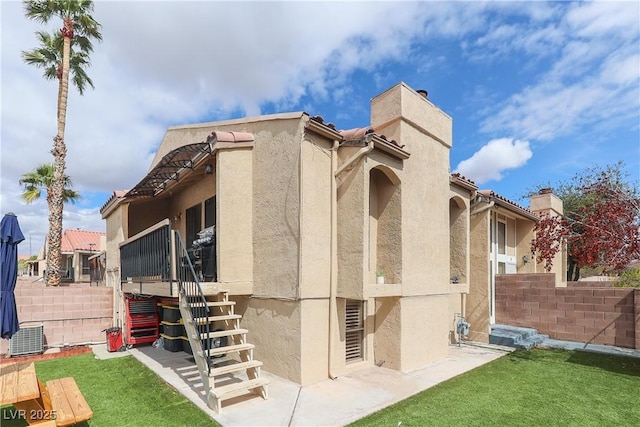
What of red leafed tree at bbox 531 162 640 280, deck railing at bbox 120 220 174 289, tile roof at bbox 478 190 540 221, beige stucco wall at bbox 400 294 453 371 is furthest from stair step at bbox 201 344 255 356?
tile roof at bbox 478 190 540 221

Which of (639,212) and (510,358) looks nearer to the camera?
(639,212)

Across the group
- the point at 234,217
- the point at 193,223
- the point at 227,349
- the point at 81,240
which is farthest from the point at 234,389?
the point at 81,240

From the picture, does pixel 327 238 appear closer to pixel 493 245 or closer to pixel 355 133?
pixel 355 133

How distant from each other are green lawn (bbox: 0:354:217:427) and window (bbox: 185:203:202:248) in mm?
3954

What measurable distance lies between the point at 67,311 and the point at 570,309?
687 inches

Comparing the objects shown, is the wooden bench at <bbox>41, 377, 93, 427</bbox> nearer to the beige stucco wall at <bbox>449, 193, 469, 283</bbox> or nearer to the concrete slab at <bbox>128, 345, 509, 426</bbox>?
the concrete slab at <bbox>128, 345, 509, 426</bbox>

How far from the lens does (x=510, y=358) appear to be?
9.48 metres

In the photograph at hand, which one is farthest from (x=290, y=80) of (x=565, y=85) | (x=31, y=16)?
(x=31, y=16)

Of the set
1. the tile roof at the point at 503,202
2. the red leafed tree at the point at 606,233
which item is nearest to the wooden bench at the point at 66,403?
the red leafed tree at the point at 606,233

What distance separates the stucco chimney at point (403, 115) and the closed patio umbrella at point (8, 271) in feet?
27.3

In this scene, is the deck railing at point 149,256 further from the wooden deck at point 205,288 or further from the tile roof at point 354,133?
the tile roof at point 354,133

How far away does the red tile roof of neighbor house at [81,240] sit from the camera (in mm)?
29923

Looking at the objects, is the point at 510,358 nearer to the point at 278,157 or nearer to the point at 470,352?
the point at 470,352

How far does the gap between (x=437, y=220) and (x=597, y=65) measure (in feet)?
21.8
